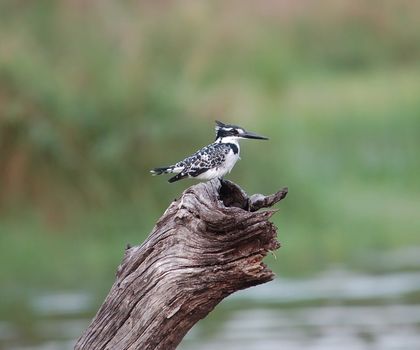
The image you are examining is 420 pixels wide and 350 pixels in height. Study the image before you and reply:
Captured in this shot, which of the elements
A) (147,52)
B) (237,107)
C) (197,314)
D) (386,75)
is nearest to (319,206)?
(237,107)

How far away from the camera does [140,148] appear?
55.8 feet

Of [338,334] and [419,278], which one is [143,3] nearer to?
[419,278]

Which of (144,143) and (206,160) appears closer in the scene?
(206,160)

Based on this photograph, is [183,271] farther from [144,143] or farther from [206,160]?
[144,143]

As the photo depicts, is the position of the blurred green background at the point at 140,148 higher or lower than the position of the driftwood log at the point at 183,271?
higher

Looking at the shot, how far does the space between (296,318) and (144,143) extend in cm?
318

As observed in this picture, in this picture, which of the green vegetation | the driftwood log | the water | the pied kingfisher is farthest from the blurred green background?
the driftwood log

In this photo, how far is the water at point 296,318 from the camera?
13633mm

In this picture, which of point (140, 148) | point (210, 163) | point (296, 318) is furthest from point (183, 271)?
point (140, 148)

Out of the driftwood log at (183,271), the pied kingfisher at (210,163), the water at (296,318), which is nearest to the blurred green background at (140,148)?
the water at (296,318)

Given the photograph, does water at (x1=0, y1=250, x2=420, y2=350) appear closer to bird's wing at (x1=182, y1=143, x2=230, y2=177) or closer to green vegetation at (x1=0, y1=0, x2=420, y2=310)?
green vegetation at (x1=0, y1=0, x2=420, y2=310)

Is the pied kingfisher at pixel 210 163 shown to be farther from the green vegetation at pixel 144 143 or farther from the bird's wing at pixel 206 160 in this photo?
the green vegetation at pixel 144 143

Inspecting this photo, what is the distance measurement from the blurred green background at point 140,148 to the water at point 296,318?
0.13m

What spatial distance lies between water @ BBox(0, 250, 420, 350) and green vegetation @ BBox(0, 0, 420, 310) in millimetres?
509
